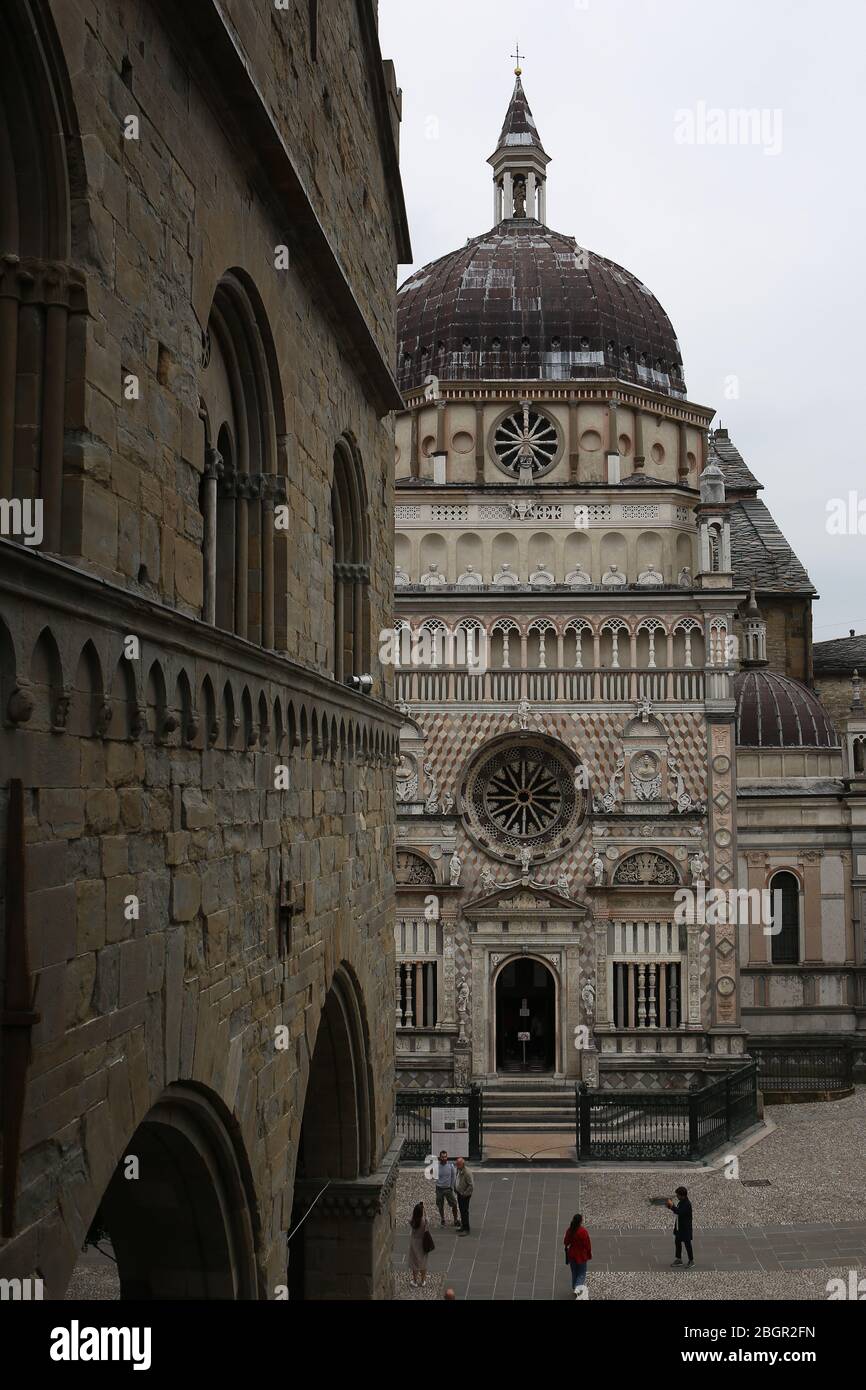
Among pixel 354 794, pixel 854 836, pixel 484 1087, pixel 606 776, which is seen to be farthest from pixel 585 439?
pixel 354 794

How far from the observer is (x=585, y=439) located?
123 ft

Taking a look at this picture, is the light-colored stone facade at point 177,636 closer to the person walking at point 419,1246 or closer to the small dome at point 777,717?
the person walking at point 419,1246

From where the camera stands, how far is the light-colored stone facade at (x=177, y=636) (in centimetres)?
543

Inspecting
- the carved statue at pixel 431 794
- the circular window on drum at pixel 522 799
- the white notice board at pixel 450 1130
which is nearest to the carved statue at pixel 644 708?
the circular window on drum at pixel 522 799

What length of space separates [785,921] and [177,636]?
33.6 meters

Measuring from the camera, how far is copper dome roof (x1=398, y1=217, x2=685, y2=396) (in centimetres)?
3838

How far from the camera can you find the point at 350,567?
44.1 ft

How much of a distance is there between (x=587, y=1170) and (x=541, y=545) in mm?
15519

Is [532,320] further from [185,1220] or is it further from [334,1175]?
[185,1220]

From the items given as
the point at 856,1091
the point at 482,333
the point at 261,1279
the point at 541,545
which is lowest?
the point at 856,1091

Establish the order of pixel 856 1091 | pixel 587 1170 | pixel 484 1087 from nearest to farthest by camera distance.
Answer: pixel 587 1170 → pixel 484 1087 → pixel 856 1091

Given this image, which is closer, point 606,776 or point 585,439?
point 606,776
